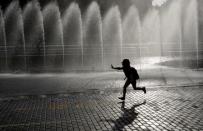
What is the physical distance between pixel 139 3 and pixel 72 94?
51762mm

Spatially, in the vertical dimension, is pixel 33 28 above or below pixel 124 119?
above

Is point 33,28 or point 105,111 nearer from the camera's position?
point 105,111

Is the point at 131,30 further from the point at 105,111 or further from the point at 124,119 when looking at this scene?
the point at 124,119

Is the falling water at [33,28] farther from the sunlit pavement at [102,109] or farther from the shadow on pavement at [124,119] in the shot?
the shadow on pavement at [124,119]

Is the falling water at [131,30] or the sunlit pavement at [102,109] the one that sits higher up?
the falling water at [131,30]

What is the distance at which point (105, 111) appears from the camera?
29.5 ft

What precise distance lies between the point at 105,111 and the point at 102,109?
0.31m

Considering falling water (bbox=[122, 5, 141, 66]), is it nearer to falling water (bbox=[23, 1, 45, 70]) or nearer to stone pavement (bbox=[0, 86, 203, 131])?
falling water (bbox=[23, 1, 45, 70])

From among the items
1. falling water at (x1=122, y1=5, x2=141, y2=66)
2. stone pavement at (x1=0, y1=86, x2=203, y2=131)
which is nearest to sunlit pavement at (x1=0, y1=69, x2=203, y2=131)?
stone pavement at (x1=0, y1=86, x2=203, y2=131)

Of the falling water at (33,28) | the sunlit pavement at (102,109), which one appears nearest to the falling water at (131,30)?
the falling water at (33,28)

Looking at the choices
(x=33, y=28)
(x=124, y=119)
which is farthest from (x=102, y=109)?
(x=33, y=28)

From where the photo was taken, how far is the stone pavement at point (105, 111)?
7379mm

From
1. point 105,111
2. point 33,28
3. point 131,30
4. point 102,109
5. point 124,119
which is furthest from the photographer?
point 131,30

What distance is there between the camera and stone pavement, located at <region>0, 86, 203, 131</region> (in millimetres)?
7379
